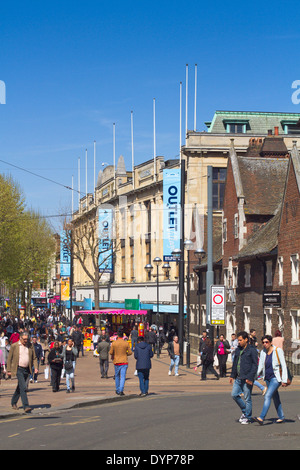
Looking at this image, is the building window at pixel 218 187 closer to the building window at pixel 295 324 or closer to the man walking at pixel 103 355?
the building window at pixel 295 324

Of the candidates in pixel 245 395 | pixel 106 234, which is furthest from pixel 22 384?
pixel 106 234

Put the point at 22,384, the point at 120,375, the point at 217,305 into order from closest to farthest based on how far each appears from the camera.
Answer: the point at 22,384 < the point at 120,375 < the point at 217,305

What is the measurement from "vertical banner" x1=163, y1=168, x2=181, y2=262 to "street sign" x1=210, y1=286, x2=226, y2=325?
83.3 ft

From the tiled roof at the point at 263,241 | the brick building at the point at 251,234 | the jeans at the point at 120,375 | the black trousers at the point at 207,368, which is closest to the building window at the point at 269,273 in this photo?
the brick building at the point at 251,234

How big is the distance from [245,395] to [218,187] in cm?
4656

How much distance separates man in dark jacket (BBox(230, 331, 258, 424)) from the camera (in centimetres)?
1399

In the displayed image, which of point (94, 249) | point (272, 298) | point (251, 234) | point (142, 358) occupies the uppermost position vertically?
point (94, 249)

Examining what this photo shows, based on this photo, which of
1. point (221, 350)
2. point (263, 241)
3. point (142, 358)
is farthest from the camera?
point (263, 241)

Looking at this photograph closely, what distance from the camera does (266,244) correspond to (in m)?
34.8

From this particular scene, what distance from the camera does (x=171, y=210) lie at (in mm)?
56125

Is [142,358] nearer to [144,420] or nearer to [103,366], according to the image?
[144,420]

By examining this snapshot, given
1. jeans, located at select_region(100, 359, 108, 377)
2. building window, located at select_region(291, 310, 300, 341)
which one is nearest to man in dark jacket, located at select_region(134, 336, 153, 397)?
jeans, located at select_region(100, 359, 108, 377)

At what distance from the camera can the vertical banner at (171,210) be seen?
55469mm
